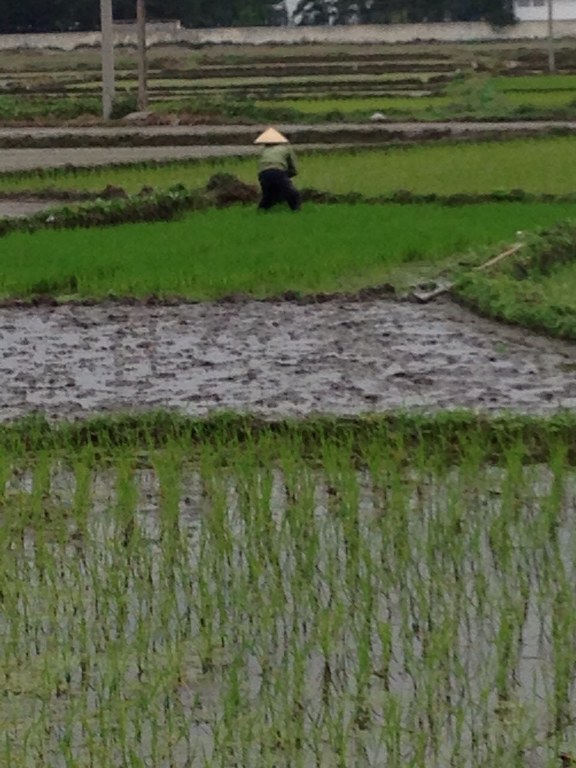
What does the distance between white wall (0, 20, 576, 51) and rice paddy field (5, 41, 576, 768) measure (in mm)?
30385

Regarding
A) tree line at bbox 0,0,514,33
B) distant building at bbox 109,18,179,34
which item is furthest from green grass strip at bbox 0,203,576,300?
tree line at bbox 0,0,514,33

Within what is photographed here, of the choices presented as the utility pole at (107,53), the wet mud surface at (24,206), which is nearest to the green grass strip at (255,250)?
the wet mud surface at (24,206)

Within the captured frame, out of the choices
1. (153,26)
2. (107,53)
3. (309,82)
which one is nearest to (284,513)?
(107,53)

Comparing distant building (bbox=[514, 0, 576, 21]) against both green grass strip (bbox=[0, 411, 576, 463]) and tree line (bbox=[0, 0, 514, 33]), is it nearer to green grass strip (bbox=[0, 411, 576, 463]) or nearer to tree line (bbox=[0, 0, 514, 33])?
tree line (bbox=[0, 0, 514, 33])

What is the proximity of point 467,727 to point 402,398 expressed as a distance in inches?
108

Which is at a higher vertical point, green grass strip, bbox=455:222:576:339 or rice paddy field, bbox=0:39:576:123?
rice paddy field, bbox=0:39:576:123

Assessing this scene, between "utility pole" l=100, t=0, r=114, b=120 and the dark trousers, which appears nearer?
the dark trousers

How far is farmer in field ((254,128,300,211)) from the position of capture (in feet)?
34.1

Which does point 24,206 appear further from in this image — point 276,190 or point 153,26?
point 153,26

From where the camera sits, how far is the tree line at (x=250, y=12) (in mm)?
41094

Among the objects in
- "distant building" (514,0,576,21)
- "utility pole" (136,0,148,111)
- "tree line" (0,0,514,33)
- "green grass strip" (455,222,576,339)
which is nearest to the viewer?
"green grass strip" (455,222,576,339)

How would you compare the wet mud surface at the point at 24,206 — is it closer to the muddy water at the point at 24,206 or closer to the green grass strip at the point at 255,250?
the muddy water at the point at 24,206

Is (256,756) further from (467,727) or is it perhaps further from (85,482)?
(85,482)

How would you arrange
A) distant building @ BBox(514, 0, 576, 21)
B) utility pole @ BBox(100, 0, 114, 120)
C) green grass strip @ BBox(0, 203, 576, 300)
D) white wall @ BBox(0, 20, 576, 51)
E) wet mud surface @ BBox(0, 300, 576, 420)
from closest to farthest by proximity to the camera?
wet mud surface @ BBox(0, 300, 576, 420), green grass strip @ BBox(0, 203, 576, 300), utility pole @ BBox(100, 0, 114, 120), white wall @ BBox(0, 20, 576, 51), distant building @ BBox(514, 0, 576, 21)
